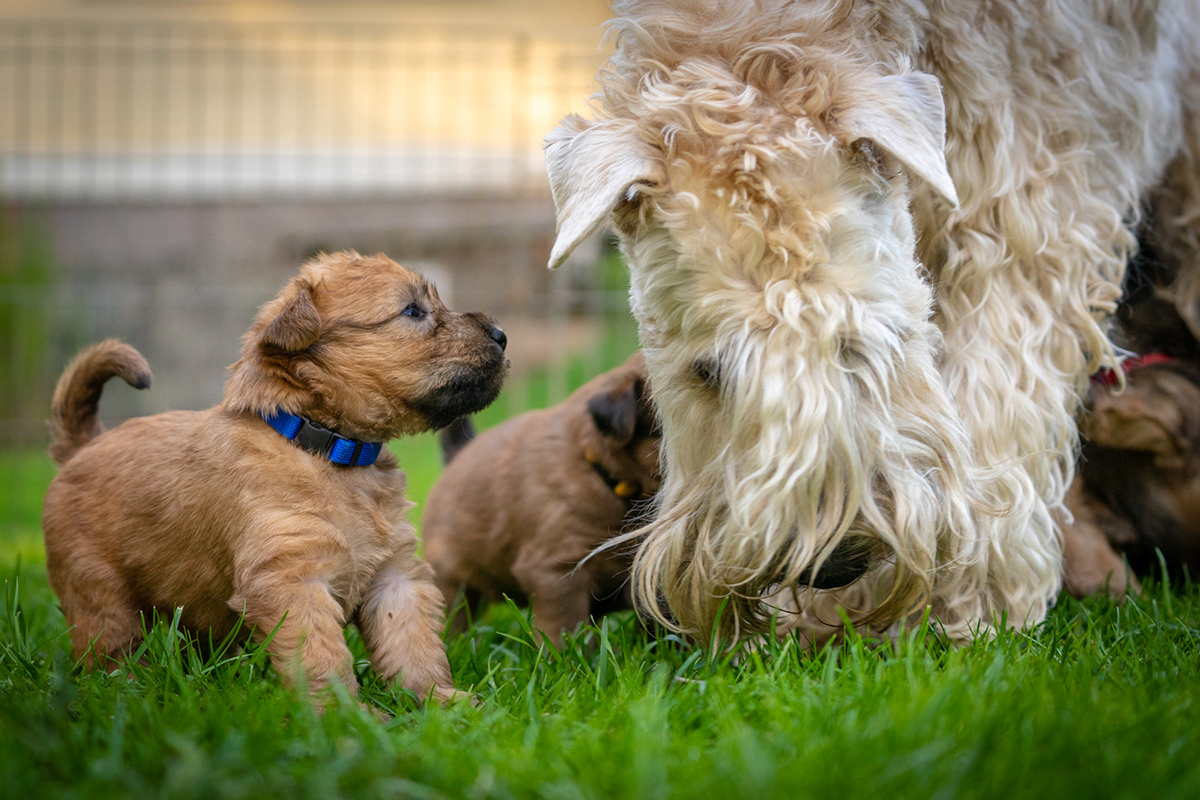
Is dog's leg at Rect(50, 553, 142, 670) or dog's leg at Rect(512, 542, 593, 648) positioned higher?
dog's leg at Rect(50, 553, 142, 670)

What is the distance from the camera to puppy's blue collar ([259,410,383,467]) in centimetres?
243

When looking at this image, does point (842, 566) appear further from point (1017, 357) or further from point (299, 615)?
point (299, 615)

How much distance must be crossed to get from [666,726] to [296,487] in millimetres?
1092

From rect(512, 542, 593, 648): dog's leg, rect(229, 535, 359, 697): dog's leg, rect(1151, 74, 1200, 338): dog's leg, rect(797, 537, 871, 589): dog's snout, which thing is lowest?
rect(512, 542, 593, 648): dog's leg

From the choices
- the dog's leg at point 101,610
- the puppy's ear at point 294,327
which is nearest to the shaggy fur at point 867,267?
the puppy's ear at point 294,327

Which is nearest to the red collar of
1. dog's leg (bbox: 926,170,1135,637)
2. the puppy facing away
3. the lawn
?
the puppy facing away

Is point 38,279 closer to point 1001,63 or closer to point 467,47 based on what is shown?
point 467,47

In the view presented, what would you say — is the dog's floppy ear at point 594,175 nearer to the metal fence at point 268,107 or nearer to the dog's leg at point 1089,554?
the dog's leg at point 1089,554

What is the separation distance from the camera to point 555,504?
317 cm

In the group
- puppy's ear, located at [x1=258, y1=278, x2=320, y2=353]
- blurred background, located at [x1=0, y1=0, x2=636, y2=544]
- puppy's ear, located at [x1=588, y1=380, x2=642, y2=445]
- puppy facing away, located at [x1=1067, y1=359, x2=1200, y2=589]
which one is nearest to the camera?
puppy's ear, located at [x1=258, y1=278, x2=320, y2=353]

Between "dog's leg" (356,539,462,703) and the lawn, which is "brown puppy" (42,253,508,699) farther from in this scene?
the lawn

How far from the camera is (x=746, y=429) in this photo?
2.10 m

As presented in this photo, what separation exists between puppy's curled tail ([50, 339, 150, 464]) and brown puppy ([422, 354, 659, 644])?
1199 millimetres

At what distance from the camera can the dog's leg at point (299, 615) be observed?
2.11 m
